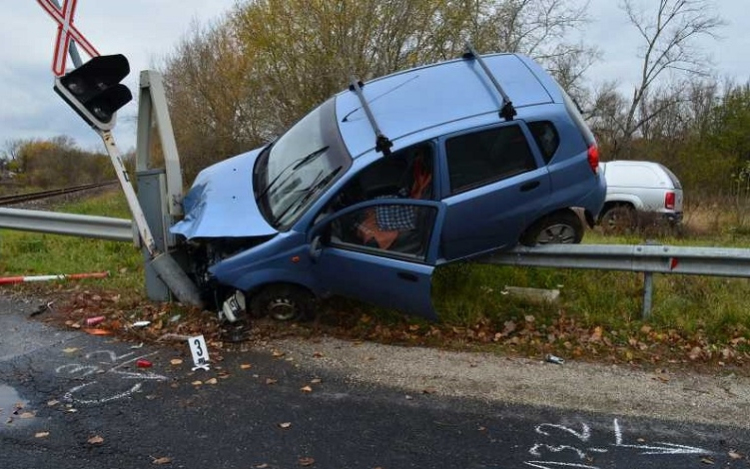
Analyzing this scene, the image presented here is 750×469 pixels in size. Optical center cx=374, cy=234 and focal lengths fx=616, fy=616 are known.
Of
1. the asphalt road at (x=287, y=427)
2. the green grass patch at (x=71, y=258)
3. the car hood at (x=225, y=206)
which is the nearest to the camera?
the asphalt road at (x=287, y=427)

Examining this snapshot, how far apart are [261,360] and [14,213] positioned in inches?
188

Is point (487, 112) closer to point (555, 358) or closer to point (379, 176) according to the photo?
point (379, 176)

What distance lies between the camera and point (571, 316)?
588 centimetres

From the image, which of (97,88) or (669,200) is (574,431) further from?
(669,200)

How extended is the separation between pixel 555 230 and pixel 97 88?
4.63 meters

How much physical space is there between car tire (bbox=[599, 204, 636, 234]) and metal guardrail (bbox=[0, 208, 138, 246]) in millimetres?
7572

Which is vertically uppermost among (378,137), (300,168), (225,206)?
(378,137)

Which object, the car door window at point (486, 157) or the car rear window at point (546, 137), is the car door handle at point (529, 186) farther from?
the car rear window at point (546, 137)

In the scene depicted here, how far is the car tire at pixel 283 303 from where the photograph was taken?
18.1 feet

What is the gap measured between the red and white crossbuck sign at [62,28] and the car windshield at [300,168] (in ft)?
6.61

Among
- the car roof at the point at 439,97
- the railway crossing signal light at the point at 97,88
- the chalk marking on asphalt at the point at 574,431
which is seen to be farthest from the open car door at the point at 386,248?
the railway crossing signal light at the point at 97,88

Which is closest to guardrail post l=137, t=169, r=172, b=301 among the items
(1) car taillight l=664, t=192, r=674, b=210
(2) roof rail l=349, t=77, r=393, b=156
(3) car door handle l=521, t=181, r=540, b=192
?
(2) roof rail l=349, t=77, r=393, b=156

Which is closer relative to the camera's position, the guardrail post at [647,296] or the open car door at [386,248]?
the open car door at [386,248]

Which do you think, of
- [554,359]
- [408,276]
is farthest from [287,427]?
[554,359]
